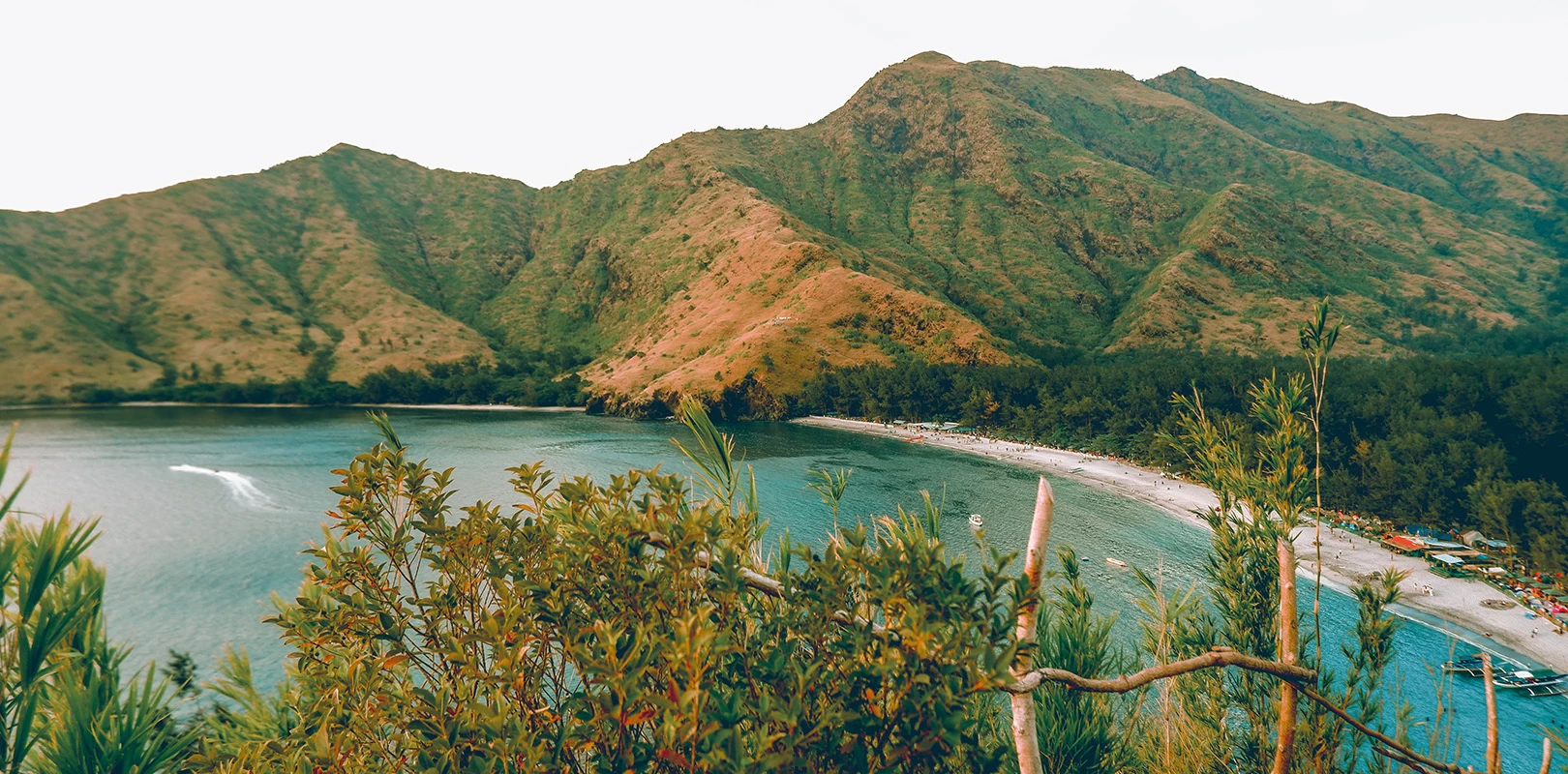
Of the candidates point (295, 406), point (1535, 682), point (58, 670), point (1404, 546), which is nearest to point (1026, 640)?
point (58, 670)

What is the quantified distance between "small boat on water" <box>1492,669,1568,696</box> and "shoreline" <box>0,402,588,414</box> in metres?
167

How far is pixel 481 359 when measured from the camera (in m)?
200

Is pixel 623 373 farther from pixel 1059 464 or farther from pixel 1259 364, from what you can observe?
pixel 1259 364

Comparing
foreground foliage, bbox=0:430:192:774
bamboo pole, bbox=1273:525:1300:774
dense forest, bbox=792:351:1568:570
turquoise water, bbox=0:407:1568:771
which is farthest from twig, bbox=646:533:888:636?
dense forest, bbox=792:351:1568:570

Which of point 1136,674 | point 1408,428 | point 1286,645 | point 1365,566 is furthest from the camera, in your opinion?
point 1408,428

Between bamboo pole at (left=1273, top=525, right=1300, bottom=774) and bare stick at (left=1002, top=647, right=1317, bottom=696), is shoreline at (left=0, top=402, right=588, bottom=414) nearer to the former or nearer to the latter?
bare stick at (left=1002, top=647, right=1317, bottom=696)

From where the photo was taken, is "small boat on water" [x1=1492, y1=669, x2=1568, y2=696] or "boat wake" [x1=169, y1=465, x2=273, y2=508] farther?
"boat wake" [x1=169, y1=465, x2=273, y2=508]

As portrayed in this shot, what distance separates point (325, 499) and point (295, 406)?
113 m

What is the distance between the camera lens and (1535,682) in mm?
37938

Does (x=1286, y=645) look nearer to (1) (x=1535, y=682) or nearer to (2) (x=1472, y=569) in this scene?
(1) (x=1535, y=682)

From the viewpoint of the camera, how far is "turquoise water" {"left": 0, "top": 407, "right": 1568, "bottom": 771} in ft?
149

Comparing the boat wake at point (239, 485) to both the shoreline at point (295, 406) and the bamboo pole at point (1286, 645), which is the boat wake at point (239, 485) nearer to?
the shoreline at point (295, 406)

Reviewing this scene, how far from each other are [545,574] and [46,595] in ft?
10.6

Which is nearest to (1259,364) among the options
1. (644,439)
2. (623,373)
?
(644,439)
